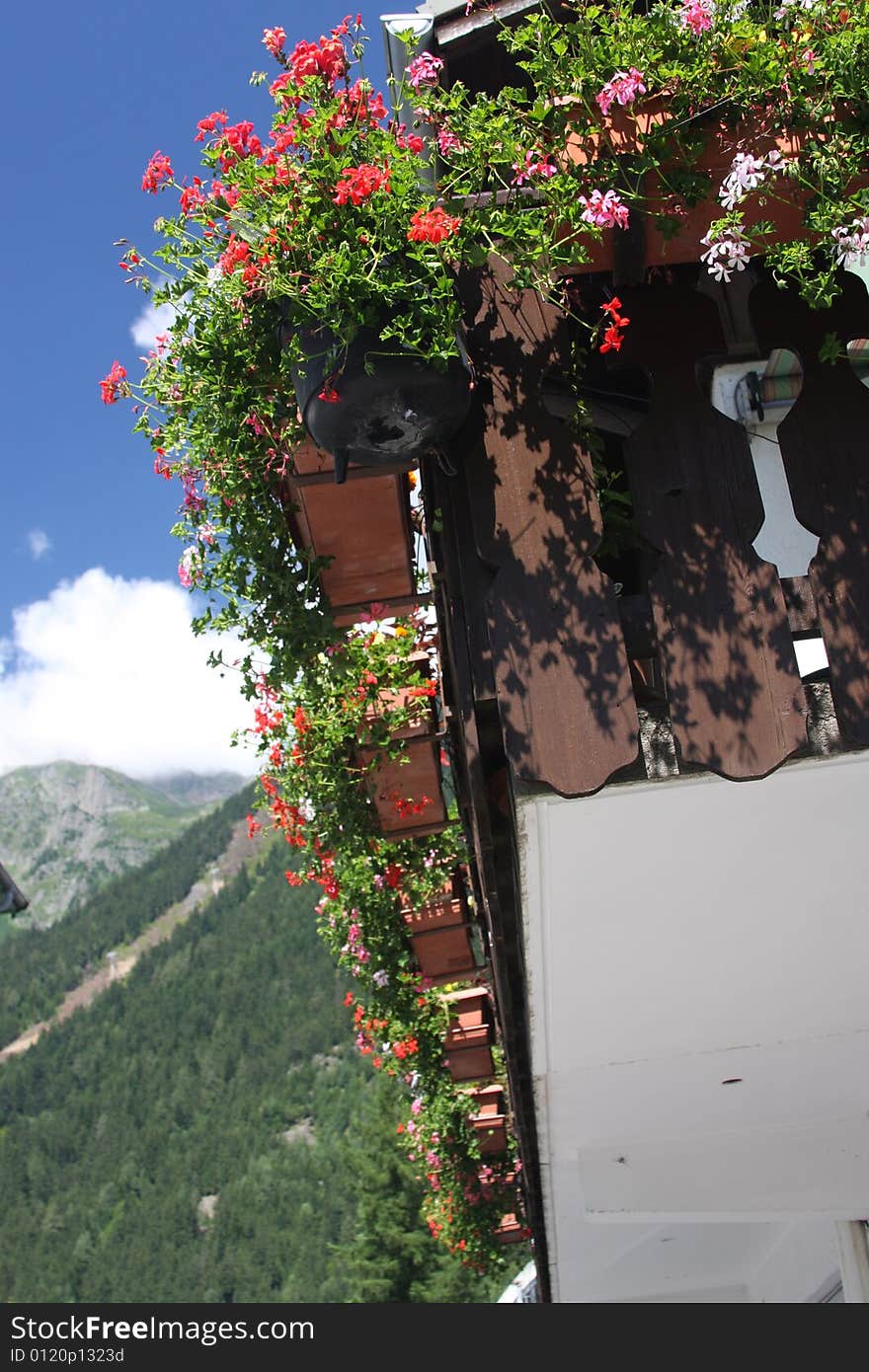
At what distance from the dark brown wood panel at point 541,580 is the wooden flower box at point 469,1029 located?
13.5ft

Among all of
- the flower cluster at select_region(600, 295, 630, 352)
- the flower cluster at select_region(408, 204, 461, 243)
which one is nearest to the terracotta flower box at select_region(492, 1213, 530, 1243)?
the flower cluster at select_region(600, 295, 630, 352)

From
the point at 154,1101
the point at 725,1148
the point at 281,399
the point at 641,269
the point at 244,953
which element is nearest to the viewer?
the point at 641,269

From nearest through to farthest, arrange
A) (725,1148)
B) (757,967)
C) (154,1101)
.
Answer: (757,967) < (725,1148) < (154,1101)

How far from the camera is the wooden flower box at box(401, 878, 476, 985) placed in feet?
17.3

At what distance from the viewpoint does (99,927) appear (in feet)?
517

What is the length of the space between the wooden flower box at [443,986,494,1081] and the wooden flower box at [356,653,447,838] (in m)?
1.88

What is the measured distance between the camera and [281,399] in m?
2.67

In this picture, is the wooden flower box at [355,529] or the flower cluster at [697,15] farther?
the wooden flower box at [355,529]

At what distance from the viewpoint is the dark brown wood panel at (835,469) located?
2348mm

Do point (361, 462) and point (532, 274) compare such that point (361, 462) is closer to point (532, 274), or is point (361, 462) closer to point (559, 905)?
point (532, 274)

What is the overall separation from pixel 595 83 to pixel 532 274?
1.24ft

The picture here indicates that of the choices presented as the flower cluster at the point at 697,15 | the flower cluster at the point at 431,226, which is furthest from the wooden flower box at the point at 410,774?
the flower cluster at the point at 697,15

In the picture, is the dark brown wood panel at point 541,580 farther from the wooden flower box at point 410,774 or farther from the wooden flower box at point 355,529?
the wooden flower box at point 410,774
